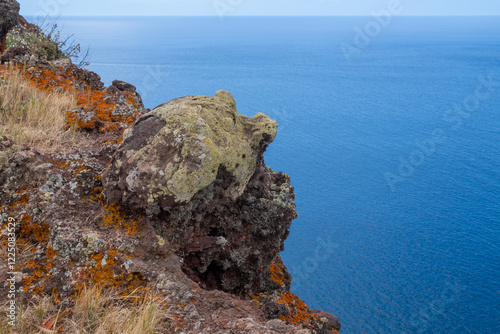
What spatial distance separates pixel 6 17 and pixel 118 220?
7.56 m

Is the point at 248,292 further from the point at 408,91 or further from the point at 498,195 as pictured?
the point at 408,91

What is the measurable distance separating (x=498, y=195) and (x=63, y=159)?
1573cm

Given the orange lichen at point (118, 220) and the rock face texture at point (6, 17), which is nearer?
the orange lichen at point (118, 220)

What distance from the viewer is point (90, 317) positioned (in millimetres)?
3301

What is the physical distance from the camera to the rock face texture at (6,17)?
908 centimetres

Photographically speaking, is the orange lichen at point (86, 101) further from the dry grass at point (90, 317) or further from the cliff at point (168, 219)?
the dry grass at point (90, 317)

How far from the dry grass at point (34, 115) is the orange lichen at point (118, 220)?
1663mm

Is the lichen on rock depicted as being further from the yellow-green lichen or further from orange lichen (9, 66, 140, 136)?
orange lichen (9, 66, 140, 136)

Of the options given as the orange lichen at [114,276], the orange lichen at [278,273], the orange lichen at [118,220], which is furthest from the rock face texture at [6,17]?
the orange lichen at [278,273]

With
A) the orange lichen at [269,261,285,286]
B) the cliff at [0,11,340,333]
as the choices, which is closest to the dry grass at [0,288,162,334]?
the cliff at [0,11,340,333]

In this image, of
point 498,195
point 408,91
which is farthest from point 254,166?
point 408,91

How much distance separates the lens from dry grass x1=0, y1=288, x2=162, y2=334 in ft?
10.1

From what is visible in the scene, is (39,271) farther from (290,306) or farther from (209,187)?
(290,306)

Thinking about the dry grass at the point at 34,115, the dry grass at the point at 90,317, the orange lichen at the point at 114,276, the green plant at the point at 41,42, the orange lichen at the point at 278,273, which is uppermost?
the green plant at the point at 41,42
